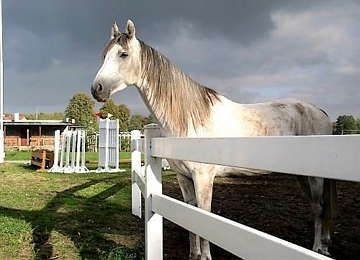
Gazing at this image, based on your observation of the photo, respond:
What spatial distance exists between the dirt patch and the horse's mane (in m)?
1.29

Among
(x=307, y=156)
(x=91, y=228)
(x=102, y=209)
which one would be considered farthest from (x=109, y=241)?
(x=307, y=156)

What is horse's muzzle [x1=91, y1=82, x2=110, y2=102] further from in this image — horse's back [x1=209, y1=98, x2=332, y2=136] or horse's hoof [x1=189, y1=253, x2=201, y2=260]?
horse's hoof [x1=189, y1=253, x2=201, y2=260]

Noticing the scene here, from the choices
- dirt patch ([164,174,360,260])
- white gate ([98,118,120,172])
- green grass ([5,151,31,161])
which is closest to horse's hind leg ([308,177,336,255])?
dirt patch ([164,174,360,260])

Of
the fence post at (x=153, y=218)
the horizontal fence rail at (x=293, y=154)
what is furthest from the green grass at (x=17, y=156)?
the horizontal fence rail at (x=293, y=154)

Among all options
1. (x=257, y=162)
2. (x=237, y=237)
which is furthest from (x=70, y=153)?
(x=257, y=162)

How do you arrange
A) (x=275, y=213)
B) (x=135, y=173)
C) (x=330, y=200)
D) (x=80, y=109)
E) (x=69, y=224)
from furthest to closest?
(x=80, y=109) → (x=135, y=173) → (x=275, y=213) → (x=69, y=224) → (x=330, y=200)

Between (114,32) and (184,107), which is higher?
(114,32)

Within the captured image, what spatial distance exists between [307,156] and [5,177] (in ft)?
38.3

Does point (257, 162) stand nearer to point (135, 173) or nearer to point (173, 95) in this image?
point (173, 95)

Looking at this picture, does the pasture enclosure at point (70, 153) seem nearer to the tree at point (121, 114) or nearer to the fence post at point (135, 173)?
the fence post at point (135, 173)

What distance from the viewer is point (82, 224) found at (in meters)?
5.43

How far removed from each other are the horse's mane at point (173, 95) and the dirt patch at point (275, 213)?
129cm

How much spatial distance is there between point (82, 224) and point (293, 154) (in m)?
4.57

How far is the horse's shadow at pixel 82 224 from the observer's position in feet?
14.0
